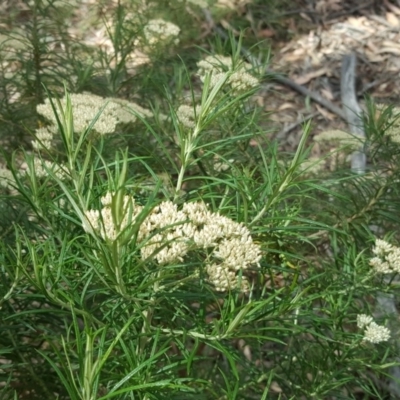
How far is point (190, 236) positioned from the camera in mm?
1110

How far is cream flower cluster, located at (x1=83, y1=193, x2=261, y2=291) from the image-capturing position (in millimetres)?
1065

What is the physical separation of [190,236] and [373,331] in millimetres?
611

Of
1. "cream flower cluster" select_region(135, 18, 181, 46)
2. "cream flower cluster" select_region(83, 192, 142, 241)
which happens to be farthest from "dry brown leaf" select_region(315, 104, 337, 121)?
"cream flower cluster" select_region(83, 192, 142, 241)

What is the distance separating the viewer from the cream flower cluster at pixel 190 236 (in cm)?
107

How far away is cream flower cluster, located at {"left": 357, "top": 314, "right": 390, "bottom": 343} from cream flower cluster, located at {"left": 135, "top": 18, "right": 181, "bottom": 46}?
1658 mm

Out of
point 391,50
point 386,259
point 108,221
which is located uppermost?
point 108,221

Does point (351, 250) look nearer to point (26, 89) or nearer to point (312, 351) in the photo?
point (312, 351)

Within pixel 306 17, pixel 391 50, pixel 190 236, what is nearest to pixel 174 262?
pixel 190 236

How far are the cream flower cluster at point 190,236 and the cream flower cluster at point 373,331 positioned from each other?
0.46 m

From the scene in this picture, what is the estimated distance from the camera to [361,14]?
562cm

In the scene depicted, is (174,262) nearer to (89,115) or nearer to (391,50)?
(89,115)

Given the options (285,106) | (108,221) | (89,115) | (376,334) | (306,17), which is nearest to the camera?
(108,221)

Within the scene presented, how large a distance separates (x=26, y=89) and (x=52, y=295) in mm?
1759

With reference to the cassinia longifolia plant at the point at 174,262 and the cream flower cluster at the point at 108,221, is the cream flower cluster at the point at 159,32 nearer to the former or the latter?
the cassinia longifolia plant at the point at 174,262
